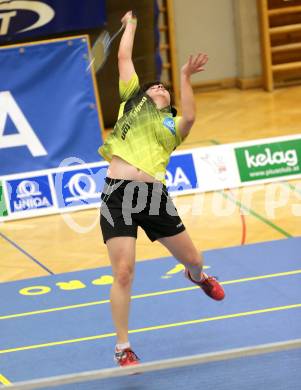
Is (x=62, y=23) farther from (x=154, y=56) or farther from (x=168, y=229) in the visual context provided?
(x=168, y=229)

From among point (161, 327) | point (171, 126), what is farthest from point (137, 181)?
point (161, 327)

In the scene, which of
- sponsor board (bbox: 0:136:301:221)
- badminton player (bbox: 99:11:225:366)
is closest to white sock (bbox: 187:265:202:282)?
badminton player (bbox: 99:11:225:366)

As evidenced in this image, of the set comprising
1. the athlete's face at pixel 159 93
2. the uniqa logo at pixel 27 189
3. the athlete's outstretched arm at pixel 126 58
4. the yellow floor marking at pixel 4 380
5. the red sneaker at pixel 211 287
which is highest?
the athlete's outstretched arm at pixel 126 58

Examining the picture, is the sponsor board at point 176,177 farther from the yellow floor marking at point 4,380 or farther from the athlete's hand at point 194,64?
the athlete's hand at point 194,64

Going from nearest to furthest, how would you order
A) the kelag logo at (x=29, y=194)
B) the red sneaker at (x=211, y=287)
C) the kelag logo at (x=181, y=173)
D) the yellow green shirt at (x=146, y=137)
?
the yellow green shirt at (x=146, y=137) < the red sneaker at (x=211, y=287) < the kelag logo at (x=29, y=194) < the kelag logo at (x=181, y=173)

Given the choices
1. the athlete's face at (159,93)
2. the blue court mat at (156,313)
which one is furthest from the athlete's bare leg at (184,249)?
the athlete's face at (159,93)

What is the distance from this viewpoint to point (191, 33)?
12.6 metres

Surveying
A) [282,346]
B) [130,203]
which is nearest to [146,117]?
[130,203]

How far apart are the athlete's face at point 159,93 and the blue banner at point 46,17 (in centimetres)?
559

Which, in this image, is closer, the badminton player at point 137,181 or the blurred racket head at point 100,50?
the badminton player at point 137,181

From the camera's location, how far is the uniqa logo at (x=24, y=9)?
10.3 metres

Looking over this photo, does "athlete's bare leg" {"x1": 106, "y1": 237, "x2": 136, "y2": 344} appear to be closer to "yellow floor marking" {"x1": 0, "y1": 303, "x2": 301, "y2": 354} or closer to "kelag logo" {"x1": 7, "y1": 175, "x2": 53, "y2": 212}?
"yellow floor marking" {"x1": 0, "y1": 303, "x2": 301, "y2": 354}

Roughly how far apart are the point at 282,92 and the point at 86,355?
7.77 meters

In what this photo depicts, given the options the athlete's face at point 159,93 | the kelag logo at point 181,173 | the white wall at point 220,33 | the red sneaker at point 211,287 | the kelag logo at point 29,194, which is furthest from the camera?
the white wall at point 220,33
